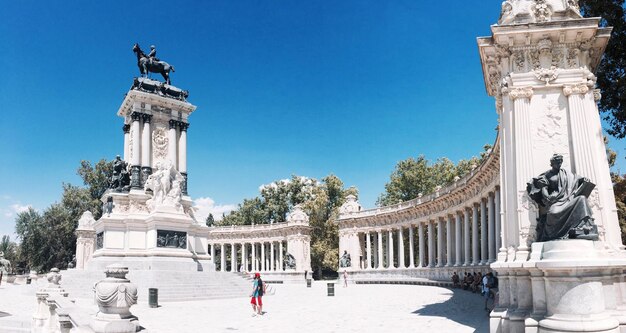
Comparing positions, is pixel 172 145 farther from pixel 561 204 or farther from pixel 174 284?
pixel 561 204

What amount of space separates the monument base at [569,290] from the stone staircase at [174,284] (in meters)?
20.0

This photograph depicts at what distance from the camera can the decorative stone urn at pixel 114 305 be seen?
37.1 ft

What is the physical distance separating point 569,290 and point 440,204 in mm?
37079

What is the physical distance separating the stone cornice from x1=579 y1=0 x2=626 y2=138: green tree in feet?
19.2

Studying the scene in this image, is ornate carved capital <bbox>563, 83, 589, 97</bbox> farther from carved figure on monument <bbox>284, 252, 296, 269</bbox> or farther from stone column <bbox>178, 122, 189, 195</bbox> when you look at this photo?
carved figure on monument <bbox>284, 252, 296, 269</bbox>

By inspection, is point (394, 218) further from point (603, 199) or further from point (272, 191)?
point (603, 199)

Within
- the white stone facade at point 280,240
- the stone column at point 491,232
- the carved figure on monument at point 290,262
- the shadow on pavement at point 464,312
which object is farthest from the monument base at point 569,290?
the carved figure on monument at point 290,262

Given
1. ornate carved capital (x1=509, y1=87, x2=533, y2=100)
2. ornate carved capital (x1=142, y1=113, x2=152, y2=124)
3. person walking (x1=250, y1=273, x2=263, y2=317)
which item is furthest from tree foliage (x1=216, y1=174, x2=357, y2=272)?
ornate carved capital (x1=509, y1=87, x2=533, y2=100)

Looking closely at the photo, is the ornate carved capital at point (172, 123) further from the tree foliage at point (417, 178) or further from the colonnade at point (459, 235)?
the tree foliage at point (417, 178)

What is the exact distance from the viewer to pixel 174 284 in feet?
96.0

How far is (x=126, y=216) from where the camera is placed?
35781mm

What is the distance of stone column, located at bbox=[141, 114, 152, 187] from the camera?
38812 mm

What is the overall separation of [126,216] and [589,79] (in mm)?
30748

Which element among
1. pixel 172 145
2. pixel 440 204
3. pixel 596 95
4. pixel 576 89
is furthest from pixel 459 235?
pixel 576 89
